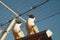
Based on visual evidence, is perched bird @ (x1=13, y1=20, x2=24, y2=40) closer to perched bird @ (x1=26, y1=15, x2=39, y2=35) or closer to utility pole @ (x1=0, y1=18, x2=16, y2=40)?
utility pole @ (x1=0, y1=18, x2=16, y2=40)

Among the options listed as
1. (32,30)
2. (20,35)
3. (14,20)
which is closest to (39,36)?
(32,30)

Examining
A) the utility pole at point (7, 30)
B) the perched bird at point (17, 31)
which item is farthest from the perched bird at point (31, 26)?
the utility pole at point (7, 30)

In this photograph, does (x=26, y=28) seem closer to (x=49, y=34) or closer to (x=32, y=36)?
(x=32, y=36)

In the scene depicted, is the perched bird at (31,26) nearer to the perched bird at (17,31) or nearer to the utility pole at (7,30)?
the perched bird at (17,31)

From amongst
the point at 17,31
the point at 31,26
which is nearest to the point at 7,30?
the point at 17,31

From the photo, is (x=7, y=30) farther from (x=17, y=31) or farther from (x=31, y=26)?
(x=31, y=26)

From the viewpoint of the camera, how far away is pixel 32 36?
10523 mm

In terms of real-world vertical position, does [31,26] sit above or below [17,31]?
above

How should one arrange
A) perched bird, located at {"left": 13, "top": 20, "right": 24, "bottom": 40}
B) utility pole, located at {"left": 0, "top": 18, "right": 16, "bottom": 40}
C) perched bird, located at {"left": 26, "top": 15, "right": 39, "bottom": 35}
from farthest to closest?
utility pole, located at {"left": 0, "top": 18, "right": 16, "bottom": 40}
perched bird, located at {"left": 13, "top": 20, "right": 24, "bottom": 40}
perched bird, located at {"left": 26, "top": 15, "right": 39, "bottom": 35}

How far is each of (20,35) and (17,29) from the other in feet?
1.25

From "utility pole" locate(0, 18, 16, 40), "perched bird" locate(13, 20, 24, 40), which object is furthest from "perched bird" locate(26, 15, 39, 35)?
"utility pole" locate(0, 18, 16, 40)

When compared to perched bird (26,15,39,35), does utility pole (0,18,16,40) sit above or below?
below

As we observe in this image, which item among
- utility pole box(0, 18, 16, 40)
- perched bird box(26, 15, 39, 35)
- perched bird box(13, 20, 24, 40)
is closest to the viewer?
perched bird box(26, 15, 39, 35)

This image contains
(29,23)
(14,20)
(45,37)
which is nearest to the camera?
(45,37)
